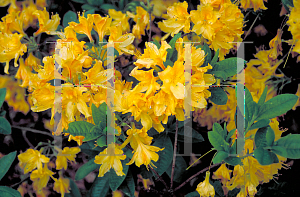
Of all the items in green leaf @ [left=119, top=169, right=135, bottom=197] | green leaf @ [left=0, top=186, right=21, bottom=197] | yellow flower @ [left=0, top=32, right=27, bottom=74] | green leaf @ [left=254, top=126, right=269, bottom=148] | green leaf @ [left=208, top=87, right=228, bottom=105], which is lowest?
green leaf @ [left=0, top=186, right=21, bottom=197]

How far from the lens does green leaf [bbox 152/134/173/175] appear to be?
951 millimetres

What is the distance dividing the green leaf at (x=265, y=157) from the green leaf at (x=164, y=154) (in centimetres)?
37

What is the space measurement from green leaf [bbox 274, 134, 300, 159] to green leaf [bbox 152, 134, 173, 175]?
41 cm

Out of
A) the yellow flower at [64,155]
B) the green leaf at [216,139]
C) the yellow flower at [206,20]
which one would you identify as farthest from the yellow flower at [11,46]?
the green leaf at [216,139]

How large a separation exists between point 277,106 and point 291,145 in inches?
4.6

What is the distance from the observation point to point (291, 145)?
2.22 ft

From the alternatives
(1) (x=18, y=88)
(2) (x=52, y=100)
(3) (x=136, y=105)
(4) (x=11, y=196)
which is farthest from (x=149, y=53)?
(1) (x=18, y=88)

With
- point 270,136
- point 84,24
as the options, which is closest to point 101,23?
point 84,24

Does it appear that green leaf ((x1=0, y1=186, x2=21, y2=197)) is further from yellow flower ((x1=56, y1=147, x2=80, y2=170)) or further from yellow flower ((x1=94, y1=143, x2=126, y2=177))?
yellow flower ((x1=94, y1=143, x2=126, y2=177))

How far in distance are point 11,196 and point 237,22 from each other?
1127mm

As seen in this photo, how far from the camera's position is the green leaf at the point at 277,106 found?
71cm

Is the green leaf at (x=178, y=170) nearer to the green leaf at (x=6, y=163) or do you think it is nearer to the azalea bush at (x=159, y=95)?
the azalea bush at (x=159, y=95)

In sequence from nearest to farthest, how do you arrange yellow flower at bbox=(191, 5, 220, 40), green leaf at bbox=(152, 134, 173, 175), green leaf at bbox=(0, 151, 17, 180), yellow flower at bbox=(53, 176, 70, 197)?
yellow flower at bbox=(191, 5, 220, 40) → green leaf at bbox=(152, 134, 173, 175) → green leaf at bbox=(0, 151, 17, 180) → yellow flower at bbox=(53, 176, 70, 197)

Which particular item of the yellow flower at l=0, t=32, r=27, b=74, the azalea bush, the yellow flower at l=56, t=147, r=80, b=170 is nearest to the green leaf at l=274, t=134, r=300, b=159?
the azalea bush
